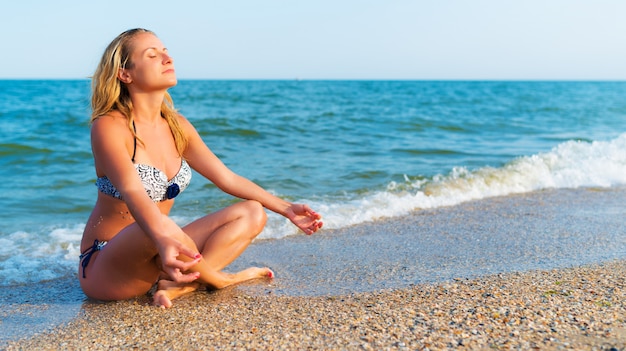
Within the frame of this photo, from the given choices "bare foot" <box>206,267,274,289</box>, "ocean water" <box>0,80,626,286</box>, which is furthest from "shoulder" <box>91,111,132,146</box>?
"bare foot" <box>206,267,274,289</box>

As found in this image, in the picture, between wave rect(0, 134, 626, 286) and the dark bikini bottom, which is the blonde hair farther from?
wave rect(0, 134, 626, 286)

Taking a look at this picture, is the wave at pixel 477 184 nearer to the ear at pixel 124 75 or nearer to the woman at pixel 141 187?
the woman at pixel 141 187

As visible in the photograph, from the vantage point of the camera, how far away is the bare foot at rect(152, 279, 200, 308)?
3875 millimetres

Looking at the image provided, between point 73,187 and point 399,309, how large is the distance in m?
7.30

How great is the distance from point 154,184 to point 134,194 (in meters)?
0.46

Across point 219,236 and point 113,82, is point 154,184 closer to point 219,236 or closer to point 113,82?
point 219,236

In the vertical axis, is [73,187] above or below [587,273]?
below

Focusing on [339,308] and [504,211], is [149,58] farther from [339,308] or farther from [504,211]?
[504,211]

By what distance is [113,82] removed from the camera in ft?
12.8

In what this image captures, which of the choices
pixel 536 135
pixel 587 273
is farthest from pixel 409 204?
pixel 536 135

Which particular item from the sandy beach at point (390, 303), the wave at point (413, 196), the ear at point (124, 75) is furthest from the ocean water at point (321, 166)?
the sandy beach at point (390, 303)

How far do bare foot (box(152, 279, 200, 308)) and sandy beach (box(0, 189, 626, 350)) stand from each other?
7cm

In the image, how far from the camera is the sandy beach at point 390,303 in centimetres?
315

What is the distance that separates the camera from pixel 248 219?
4.18 meters
